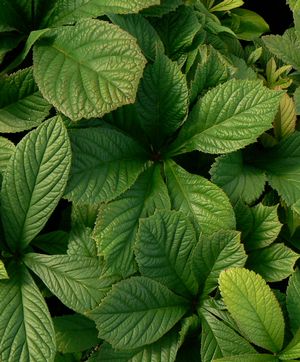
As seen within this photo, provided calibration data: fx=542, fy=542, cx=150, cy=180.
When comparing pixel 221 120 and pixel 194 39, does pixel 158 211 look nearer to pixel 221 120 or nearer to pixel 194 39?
pixel 221 120

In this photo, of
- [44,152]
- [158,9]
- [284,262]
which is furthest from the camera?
[158,9]

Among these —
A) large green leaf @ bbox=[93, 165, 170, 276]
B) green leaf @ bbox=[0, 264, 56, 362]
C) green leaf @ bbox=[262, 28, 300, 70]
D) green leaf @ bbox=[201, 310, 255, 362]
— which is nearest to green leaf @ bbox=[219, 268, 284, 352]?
green leaf @ bbox=[201, 310, 255, 362]

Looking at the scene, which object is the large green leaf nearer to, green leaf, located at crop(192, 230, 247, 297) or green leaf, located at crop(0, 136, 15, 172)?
green leaf, located at crop(192, 230, 247, 297)

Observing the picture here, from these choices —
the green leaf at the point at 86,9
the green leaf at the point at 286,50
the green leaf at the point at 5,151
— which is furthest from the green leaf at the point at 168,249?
the green leaf at the point at 286,50

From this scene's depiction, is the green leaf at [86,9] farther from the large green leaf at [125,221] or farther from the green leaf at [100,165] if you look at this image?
the large green leaf at [125,221]

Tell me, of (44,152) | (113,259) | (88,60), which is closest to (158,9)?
(88,60)
